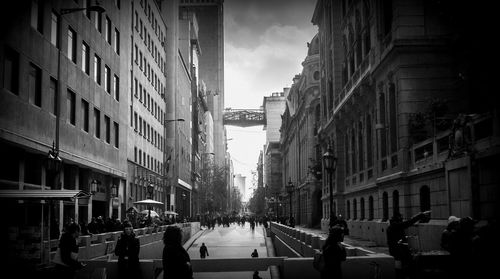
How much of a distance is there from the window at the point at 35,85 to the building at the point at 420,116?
17.1 meters

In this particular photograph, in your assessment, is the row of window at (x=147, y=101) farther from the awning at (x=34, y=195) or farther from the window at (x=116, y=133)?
the awning at (x=34, y=195)

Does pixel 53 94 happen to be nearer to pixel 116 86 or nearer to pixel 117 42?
pixel 116 86

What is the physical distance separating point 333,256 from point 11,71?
19064 mm

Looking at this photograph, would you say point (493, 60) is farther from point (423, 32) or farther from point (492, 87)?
point (423, 32)

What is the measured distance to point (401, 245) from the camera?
12.8m

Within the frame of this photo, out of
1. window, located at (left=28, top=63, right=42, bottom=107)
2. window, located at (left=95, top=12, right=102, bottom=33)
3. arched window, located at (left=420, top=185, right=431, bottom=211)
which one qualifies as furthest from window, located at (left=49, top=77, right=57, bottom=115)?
arched window, located at (left=420, top=185, right=431, bottom=211)

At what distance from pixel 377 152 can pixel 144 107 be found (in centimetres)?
2945

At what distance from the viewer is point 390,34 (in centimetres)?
3266

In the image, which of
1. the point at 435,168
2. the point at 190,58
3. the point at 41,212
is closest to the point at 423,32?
the point at 435,168

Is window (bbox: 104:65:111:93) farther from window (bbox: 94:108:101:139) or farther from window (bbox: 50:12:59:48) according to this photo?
window (bbox: 50:12:59:48)

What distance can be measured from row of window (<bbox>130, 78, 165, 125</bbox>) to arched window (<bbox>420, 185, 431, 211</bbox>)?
32604 mm

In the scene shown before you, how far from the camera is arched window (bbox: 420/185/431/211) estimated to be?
2780 centimetres

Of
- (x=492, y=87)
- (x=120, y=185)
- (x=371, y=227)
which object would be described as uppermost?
(x=492, y=87)

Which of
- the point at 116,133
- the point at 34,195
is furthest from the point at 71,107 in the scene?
the point at 34,195
